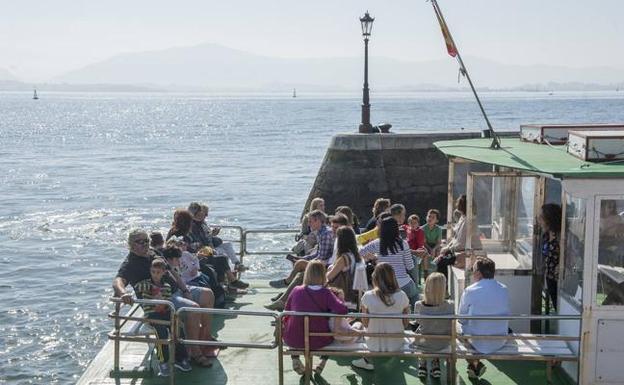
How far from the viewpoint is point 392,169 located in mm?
25797

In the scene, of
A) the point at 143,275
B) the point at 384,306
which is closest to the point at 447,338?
the point at 384,306

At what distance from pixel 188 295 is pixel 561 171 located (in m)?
4.16

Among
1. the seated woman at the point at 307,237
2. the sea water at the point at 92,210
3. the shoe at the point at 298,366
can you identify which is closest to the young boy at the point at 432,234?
the seated woman at the point at 307,237

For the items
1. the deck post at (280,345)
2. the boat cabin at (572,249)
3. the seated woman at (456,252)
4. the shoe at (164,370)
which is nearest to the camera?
the boat cabin at (572,249)

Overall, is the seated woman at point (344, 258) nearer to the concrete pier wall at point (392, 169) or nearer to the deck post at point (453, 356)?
the deck post at point (453, 356)

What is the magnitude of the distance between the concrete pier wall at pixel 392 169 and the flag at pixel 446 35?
14966 millimetres

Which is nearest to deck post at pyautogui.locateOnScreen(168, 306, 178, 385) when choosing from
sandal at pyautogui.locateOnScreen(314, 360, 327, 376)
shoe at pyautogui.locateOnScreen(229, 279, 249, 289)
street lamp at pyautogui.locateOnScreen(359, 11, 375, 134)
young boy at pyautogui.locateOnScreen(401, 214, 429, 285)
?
sandal at pyautogui.locateOnScreen(314, 360, 327, 376)

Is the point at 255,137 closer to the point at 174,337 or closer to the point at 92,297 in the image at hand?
the point at 92,297

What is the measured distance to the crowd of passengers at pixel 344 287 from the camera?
8.12 meters

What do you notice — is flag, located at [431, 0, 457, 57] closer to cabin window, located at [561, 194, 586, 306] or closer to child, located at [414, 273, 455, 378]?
cabin window, located at [561, 194, 586, 306]

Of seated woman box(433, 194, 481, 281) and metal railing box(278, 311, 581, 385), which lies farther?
seated woman box(433, 194, 481, 281)

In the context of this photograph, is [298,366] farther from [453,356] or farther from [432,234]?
[432,234]

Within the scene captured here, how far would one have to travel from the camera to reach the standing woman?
8.72m

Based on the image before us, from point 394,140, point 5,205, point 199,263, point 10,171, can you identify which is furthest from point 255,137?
point 199,263
